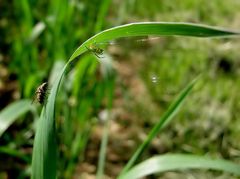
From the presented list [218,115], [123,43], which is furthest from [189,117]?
[123,43]

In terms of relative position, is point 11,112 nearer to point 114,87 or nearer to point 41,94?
point 41,94

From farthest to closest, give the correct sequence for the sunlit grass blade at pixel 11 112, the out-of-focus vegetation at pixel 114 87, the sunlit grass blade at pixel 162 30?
the out-of-focus vegetation at pixel 114 87, the sunlit grass blade at pixel 11 112, the sunlit grass blade at pixel 162 30

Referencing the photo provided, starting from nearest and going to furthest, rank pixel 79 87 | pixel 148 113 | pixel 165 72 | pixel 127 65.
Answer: pixel 79 87, pixel 148 113, pixel 165 72, pixel 127 65

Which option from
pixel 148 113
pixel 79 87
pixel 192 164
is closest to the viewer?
pixel 192 164

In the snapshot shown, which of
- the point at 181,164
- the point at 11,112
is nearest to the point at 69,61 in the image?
the point at 181,164

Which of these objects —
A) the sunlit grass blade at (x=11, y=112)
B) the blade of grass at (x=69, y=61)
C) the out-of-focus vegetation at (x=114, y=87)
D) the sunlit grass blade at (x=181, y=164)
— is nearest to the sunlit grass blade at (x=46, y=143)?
the blade of grass at (x=69, y=61)

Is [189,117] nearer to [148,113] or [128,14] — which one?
[148,113]

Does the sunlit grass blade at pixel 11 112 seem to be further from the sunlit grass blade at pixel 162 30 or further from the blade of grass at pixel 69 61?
the sunlit grass blade at pixel 162 30
